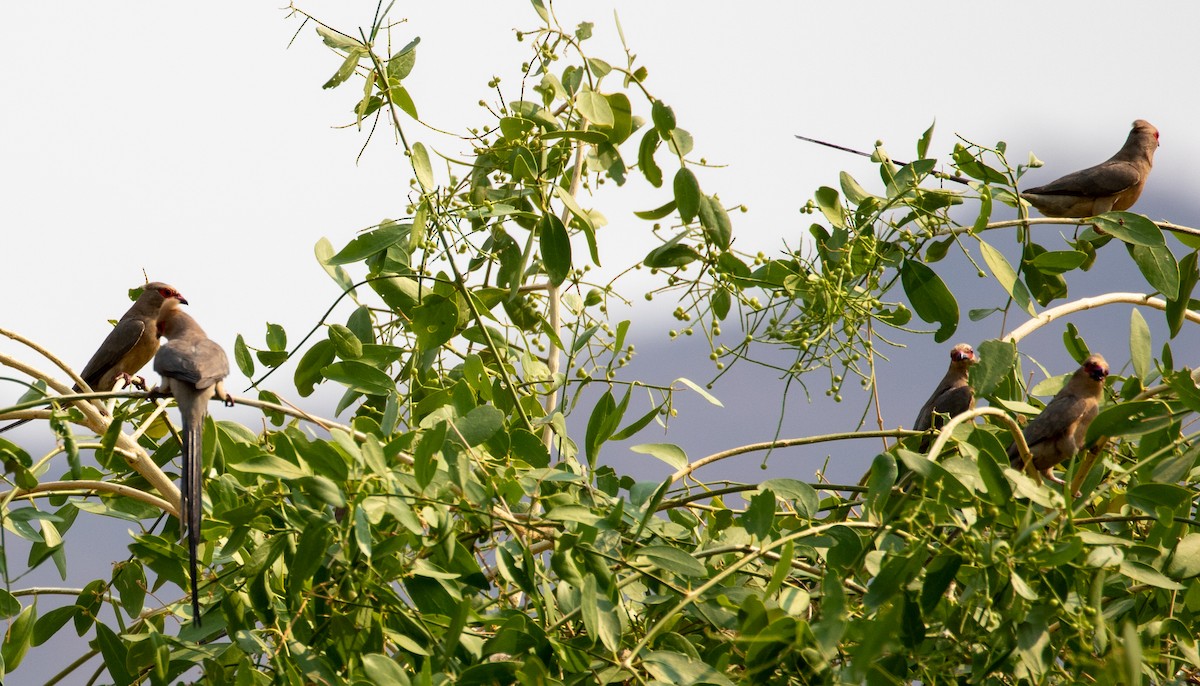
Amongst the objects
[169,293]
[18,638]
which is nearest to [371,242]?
[18,638]

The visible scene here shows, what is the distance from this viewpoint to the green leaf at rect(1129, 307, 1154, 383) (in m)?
2.28

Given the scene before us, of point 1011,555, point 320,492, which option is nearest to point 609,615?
point 320,492

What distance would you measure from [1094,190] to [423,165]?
2645 millimetres

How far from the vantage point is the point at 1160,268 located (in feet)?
7.54

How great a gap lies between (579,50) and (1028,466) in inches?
54.4

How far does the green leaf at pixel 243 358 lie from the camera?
2545mm

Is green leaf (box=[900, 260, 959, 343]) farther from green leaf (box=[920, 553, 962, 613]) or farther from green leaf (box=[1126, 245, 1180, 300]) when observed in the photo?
green leaf (box=[920, 553, 962, 613])

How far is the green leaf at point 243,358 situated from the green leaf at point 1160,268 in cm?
199

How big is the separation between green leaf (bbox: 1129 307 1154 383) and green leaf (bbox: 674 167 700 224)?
3.11 feet

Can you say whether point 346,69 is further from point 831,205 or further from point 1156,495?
point 1156,495

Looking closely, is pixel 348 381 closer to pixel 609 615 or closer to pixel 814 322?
pixel 609 615

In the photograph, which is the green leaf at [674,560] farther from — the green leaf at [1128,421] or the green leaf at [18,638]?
the green leaf at [18,638]

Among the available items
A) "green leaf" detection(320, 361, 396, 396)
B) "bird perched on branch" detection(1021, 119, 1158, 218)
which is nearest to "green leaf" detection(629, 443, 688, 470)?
"green leaf" detection(320, 361, 396, 396)

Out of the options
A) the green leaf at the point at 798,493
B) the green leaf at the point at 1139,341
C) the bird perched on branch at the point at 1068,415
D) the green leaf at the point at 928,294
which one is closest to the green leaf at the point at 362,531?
the green leaf at the point at 798,493
